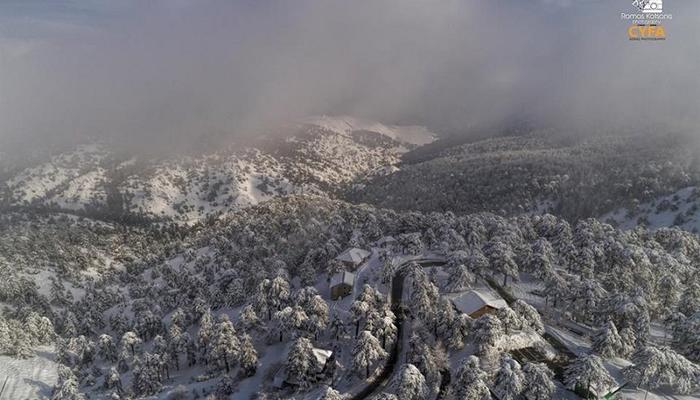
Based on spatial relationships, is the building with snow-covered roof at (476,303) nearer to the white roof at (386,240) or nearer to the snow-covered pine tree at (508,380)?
the snow-covered pine tree at (508,380)

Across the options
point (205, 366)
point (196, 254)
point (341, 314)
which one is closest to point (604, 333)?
point (341, 314)

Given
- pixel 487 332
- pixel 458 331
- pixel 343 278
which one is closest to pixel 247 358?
pixel 343 278

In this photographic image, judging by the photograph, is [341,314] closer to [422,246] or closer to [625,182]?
[422,246]

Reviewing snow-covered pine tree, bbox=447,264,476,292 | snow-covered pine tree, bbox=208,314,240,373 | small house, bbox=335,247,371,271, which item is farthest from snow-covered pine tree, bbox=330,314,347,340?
small house, bbox=335,247,371,271

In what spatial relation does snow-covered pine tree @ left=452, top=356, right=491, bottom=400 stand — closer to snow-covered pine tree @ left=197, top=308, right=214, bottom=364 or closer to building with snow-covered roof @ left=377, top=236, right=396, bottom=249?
snow-covered pine tree @ left=197, top=308, right=214, bottom=364

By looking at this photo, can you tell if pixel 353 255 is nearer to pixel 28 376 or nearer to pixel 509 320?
pixel 509 320
